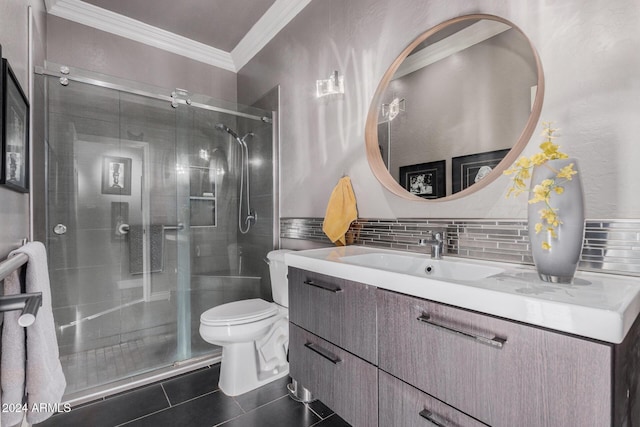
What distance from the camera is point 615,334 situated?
1.96 ft

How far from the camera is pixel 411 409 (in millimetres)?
983

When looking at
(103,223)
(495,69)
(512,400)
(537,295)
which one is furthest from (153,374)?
(495,69)

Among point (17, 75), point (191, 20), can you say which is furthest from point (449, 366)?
point (191, 20)

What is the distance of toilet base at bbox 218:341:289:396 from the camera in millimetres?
1781

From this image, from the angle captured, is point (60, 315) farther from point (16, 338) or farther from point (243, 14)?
point (243, 14)

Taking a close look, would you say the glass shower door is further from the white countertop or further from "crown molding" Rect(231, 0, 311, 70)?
the white countertop

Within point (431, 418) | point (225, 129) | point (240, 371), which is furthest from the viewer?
point (225, 129)

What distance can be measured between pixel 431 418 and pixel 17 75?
204 centimetres

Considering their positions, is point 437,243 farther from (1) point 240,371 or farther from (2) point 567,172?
(1) point 240,371

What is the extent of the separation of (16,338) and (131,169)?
5.16 ft

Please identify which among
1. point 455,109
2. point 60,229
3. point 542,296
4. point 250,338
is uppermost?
point 455,109

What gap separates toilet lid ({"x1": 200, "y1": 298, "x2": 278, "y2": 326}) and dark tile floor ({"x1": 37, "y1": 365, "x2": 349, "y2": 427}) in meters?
0.43

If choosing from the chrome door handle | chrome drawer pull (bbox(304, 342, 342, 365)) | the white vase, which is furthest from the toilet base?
the white vase

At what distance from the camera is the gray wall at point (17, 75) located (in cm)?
106
